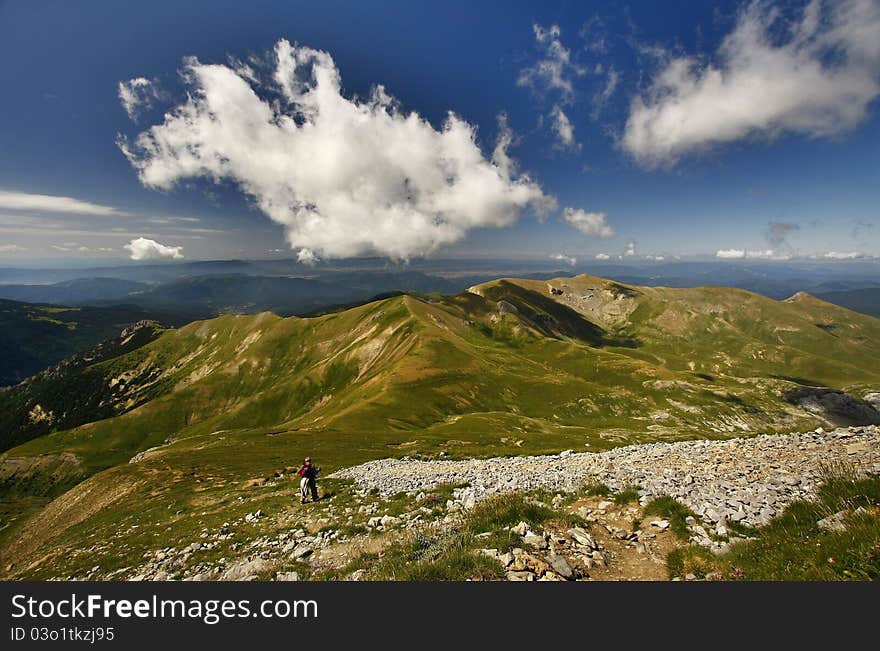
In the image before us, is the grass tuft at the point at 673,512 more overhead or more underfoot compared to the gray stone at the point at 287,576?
more overhead

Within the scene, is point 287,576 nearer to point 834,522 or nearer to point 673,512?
point 673,512

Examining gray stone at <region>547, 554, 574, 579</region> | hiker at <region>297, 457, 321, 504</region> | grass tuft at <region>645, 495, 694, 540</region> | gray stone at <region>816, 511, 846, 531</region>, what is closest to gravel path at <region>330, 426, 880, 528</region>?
grass tuft at <region>645, 495, 694, 540</region>

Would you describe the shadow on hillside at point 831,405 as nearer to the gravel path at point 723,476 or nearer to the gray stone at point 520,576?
the gravel path at point 723,476

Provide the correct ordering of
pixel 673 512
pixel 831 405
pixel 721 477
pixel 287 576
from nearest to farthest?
1. pixel 287 576
2. pixel 673 512
3. pixel 721 477
4. pixel 831 405

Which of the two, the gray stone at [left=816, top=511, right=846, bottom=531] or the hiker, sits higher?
the gray stone at [left=816, top=511, right=846, bottom=531]

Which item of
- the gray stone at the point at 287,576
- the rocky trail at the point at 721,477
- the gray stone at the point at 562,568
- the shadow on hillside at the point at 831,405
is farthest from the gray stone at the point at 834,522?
the shadow on hillside at the point at 831,405

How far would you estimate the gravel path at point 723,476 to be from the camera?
1145 cm

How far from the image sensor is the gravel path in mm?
11453

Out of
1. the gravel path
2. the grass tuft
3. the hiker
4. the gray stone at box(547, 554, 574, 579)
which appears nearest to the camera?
the gray stone at box(547, 554, 574, 579)

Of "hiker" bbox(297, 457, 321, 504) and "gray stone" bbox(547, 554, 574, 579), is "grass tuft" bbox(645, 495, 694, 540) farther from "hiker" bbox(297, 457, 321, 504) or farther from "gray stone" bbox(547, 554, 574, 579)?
"hiker" bbox(297, 457, 321, 504)

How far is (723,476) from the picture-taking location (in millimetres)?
15594

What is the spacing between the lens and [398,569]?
28.0 ft

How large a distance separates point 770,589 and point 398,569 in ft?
24.1

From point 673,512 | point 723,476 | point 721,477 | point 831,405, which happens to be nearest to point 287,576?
point 673,512
